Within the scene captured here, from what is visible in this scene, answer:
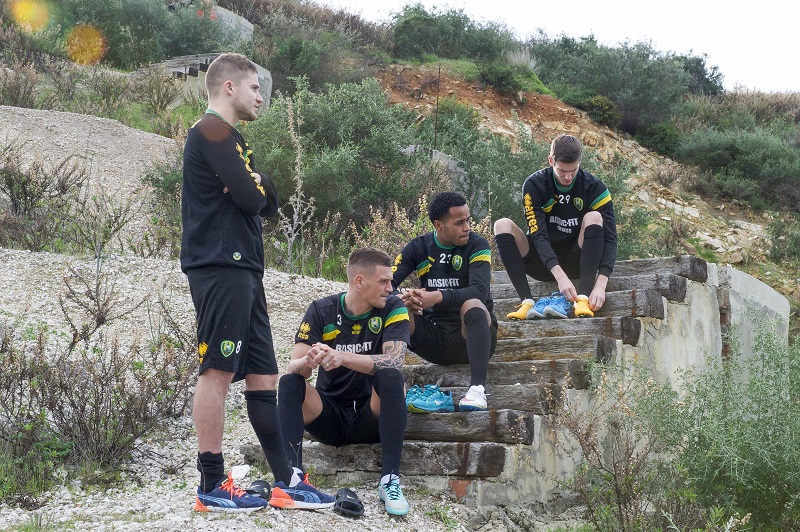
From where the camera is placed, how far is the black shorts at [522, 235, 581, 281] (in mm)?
5758

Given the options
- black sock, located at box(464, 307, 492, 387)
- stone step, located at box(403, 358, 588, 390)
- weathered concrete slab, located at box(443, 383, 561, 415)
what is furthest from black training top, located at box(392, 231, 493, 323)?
weathered concrete slab, located at box(443, 383, 561, 415)

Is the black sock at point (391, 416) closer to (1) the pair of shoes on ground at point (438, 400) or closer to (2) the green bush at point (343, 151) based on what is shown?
(1) the pair of shoes on ground at point (438, 400)

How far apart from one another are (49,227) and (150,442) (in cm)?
388

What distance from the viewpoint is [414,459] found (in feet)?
13.9

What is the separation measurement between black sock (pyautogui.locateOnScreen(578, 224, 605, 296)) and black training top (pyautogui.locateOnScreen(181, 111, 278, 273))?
8.62 ft

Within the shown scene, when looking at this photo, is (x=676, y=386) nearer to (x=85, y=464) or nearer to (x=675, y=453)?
(x=675, y=453)

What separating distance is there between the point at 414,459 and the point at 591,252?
75.7 inches

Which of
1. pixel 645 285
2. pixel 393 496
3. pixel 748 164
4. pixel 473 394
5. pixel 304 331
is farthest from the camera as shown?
pixel 748 164

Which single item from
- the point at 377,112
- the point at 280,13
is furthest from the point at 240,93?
the point at 280,13

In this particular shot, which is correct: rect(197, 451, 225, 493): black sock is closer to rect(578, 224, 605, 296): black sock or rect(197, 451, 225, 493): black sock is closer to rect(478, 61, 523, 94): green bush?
rect(578, 224, 605, 296): black sock

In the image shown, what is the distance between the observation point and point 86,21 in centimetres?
1694

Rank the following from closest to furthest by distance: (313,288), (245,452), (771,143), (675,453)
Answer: (675,453) < (245,452) < (313,288) < (771,143)

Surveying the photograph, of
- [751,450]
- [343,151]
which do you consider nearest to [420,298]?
[751,450]

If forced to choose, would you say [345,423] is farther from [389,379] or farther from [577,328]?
[577,328]
